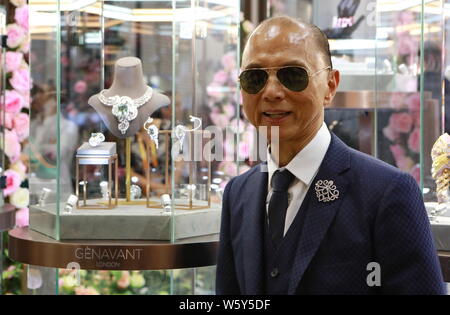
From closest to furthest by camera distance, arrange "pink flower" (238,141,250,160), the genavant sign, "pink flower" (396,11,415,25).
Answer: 1. the genavant sign
2. "pink flower" (396,11,415,25)
3. "pink flower" (238,141,250,160)

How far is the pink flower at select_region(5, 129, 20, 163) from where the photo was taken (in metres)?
3.70

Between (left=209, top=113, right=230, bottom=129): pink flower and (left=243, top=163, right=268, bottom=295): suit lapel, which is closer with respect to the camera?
(left=243, top=163, right=268, bottom=295): suit lapel

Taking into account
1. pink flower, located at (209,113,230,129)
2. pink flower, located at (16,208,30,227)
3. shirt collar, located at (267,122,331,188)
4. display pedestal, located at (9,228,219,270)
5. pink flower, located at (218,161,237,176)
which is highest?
pink flower, located at (209,113,230,129)

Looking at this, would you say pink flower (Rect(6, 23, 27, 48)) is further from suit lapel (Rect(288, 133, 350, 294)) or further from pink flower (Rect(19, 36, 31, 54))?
suit lapel (Rect(288, 133, 350, 294))

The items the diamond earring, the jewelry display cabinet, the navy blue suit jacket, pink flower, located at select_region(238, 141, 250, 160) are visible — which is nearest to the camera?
the navy blue suit jacket

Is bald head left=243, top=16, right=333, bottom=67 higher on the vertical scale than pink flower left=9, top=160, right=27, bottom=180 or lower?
higher

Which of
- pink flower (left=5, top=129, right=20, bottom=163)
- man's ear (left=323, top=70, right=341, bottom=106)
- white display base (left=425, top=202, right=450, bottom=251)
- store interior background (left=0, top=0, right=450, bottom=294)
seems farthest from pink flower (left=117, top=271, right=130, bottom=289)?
man's ear (left=323, top=70, right=341, bottom=106)

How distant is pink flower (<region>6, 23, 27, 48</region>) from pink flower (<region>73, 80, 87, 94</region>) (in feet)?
4.75
